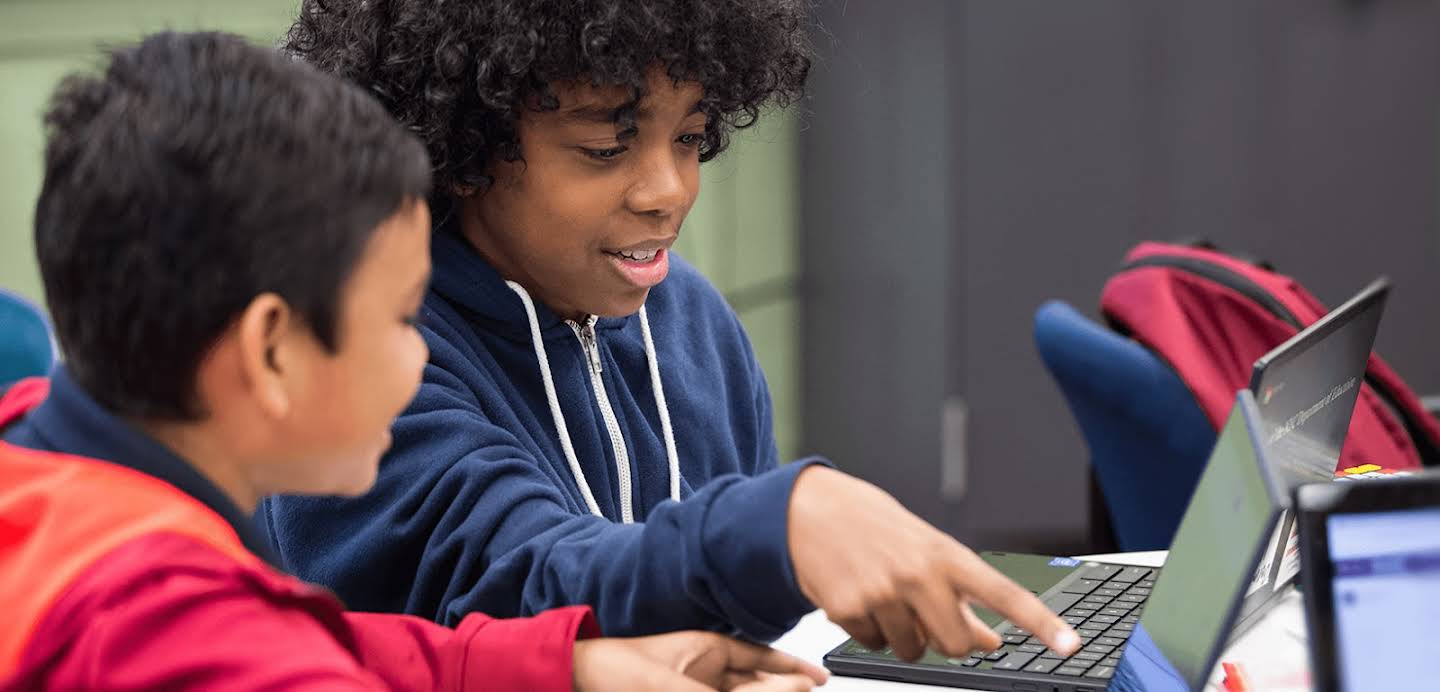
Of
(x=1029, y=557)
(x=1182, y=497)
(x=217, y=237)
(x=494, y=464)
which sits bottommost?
(x=1182, y=497)

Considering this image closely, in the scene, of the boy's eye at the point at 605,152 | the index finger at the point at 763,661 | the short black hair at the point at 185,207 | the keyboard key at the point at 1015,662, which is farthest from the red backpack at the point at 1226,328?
the short black hair at the point at 185,207

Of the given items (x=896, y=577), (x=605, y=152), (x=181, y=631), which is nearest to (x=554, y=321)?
(x=605, y=152)

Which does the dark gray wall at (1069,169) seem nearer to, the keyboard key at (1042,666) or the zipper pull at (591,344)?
the zipper pull at (591,344)

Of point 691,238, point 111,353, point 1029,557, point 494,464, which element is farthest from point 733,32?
point 691,238

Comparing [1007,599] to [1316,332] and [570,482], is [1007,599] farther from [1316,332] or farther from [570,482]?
[570,482]

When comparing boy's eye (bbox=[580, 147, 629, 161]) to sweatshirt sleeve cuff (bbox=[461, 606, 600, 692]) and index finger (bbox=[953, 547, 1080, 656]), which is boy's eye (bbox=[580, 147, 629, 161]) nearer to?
sweatshirt sleeve cuff (bbox=[461, 606, 600, 692])

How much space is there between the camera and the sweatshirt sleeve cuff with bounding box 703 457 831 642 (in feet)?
2.80

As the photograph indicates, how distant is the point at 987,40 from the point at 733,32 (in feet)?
6.52

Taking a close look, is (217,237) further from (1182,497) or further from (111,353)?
(1182,497)

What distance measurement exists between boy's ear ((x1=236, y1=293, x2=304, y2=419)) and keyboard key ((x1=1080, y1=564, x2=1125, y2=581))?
776 mm

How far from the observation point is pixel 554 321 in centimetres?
128

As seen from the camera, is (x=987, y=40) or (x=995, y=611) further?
(x=987, y=40)

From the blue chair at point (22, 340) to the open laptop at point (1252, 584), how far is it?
1.13 metres

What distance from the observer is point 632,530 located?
3.23ft
